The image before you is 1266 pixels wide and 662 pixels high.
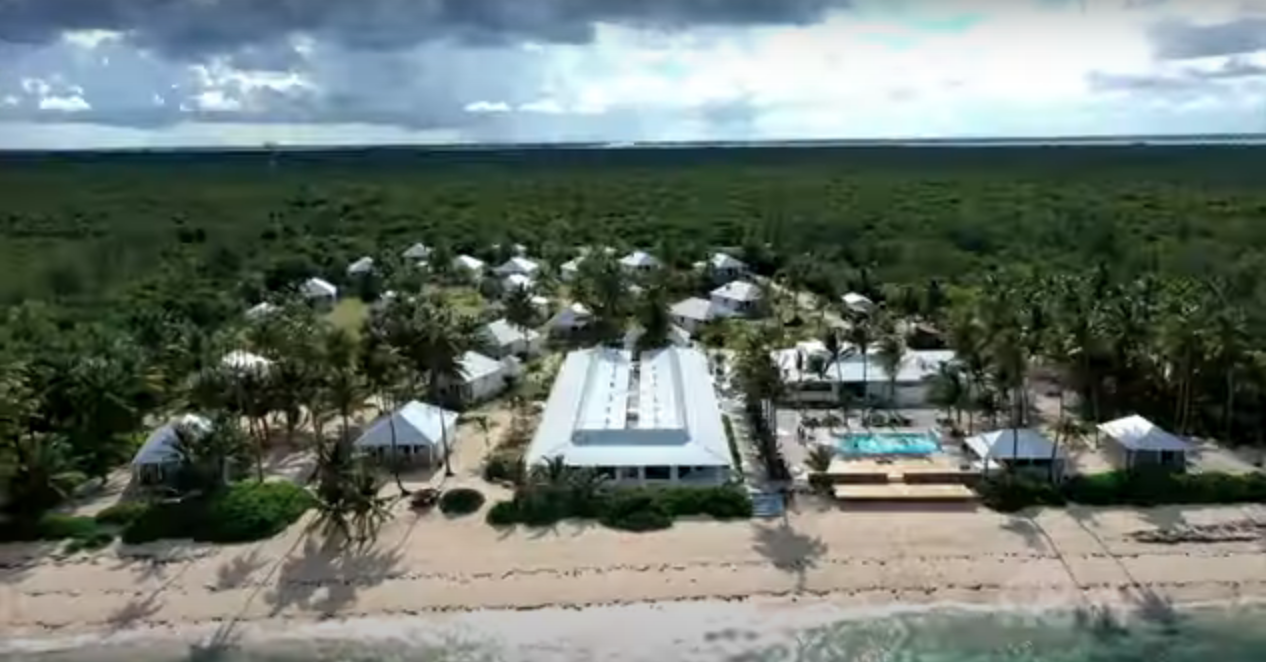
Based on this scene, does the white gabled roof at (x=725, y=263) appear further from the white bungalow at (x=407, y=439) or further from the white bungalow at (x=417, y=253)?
the white bungalow at (x=407, y=439)

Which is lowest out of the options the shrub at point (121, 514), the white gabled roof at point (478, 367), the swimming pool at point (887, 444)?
the shrub at point (121, 514)

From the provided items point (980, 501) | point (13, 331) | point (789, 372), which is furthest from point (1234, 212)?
point (13, 331)

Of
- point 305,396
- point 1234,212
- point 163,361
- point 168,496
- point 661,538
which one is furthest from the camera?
point 1234,212

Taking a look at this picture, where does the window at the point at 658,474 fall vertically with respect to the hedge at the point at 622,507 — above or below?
above

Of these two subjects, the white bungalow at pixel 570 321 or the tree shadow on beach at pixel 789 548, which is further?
the white bungalow at pixel 570 321

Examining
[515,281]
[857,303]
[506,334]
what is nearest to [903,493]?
[506,334]

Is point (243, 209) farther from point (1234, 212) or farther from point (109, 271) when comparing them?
point (1234, 212)

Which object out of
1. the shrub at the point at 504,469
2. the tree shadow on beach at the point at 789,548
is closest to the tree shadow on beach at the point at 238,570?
the shrub at the point at 504,469

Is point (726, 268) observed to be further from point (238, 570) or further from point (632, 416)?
point (238, 570)
